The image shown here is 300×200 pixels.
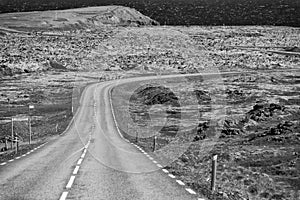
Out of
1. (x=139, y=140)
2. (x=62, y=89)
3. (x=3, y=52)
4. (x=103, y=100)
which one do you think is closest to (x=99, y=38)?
(x=3, y=52)

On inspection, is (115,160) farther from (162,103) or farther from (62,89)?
(62,89)

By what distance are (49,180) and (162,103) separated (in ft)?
156

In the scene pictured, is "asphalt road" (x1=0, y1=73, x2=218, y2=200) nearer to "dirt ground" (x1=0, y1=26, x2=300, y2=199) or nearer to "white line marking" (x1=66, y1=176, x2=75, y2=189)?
"white line marking" (x1=66, y1=176, x2=75, y2=189)

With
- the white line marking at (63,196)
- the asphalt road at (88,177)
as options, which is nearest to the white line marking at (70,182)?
the asphalt road at (88,177)

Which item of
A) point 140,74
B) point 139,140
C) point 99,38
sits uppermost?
point 99,38

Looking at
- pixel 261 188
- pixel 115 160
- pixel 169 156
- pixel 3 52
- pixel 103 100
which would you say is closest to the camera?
pixel 261 188

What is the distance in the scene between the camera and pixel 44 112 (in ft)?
207

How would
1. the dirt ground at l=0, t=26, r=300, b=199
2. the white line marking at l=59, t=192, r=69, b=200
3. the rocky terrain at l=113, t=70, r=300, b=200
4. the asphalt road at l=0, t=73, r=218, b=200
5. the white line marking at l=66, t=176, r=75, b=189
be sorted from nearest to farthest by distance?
the white line marking at l=59, t=192, r=69, b=200 → the asphalt road at l=0, t=73, r=218, b=200 → the white line marking at l=66, t=176, r=75, b=189 → the rocky terrain at l=113, t=70, r=300, b=200 → the dirt ground at l=0, t=26, r=300, b=199

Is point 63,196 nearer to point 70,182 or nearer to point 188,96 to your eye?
point 70,182

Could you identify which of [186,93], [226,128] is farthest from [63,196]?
[186,93]

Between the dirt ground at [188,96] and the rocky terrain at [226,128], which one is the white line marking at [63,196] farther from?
the dirt ground at [188,96]

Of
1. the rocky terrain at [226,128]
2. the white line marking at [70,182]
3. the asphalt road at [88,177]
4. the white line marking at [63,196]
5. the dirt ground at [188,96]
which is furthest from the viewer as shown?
the dirt ground at [188,96]

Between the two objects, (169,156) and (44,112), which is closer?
(169,156)

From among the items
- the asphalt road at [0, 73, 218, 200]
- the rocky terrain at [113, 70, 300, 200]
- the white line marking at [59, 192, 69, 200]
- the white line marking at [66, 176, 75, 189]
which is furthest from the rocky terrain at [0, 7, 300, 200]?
the white line marking at [59, 192, 69, 200]
